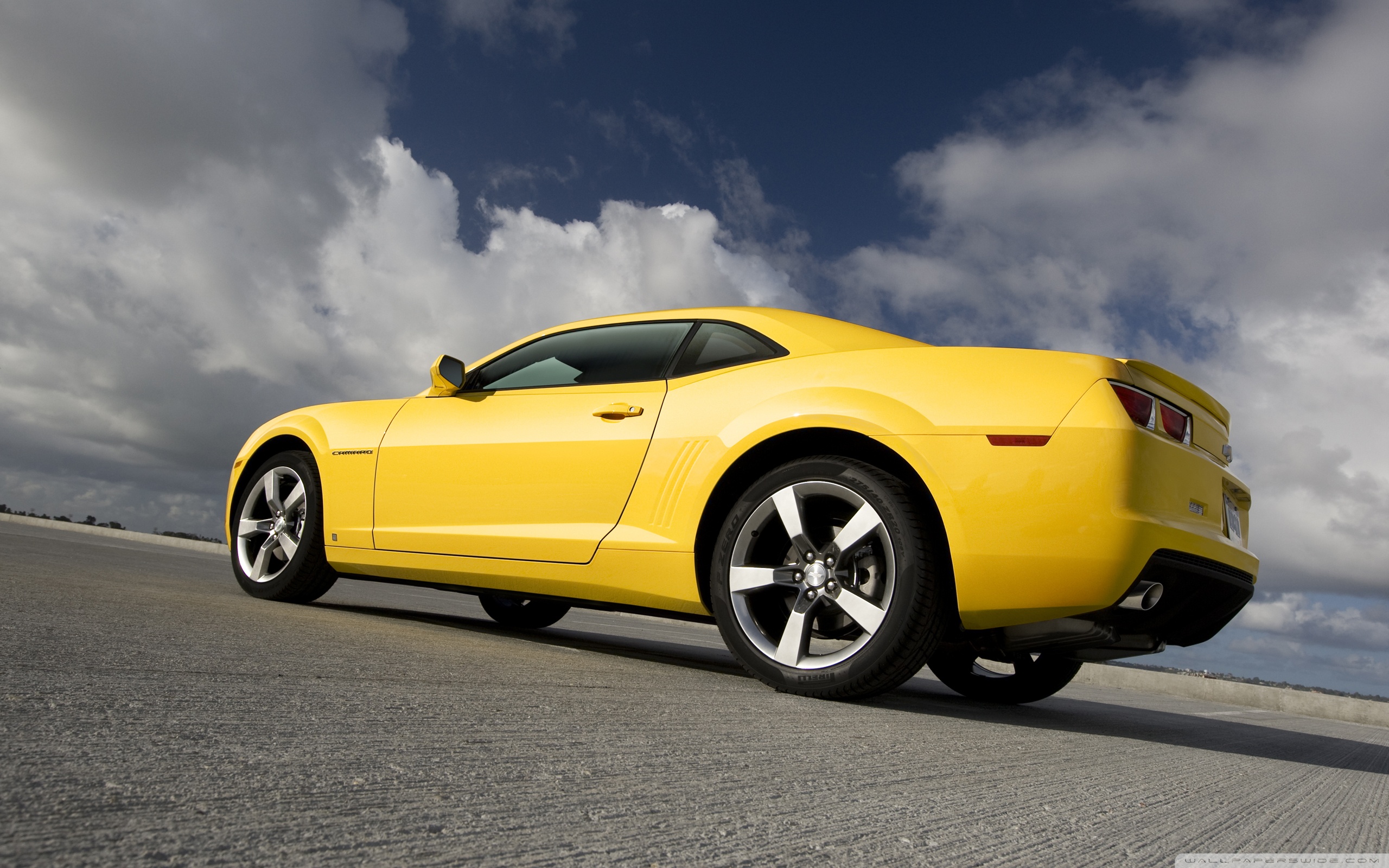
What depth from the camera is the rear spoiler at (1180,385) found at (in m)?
2.93

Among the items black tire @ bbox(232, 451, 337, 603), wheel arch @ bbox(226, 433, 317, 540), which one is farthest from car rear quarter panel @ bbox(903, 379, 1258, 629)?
wheel arch @ bbox(226, 433, 317, 540)

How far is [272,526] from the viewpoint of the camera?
4906 millimetres

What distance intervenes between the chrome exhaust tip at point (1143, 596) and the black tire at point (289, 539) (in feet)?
12.2

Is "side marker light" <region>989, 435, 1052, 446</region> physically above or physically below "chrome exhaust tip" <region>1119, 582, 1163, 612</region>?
above

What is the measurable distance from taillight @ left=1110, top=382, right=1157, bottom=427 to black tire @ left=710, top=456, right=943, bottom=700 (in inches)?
27.8

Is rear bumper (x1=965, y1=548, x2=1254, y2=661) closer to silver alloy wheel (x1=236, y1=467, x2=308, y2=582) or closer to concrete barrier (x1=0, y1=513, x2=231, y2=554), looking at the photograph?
silver alloy wheel (x1=236, y1=467, x2=308, y2=582)

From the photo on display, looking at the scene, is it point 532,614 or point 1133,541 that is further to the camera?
point 532,614

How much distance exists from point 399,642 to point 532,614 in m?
2.54

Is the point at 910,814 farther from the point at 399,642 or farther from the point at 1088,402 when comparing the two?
the point at 399,642

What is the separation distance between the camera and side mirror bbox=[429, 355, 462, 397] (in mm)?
4359

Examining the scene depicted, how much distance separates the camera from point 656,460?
3412mm

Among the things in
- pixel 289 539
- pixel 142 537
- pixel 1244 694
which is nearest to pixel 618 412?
pixel 289 539

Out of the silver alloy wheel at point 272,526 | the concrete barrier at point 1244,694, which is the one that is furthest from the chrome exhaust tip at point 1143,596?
the concrete barrier at point 1244,694

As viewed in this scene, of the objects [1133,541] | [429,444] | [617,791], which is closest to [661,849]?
[617,791]
